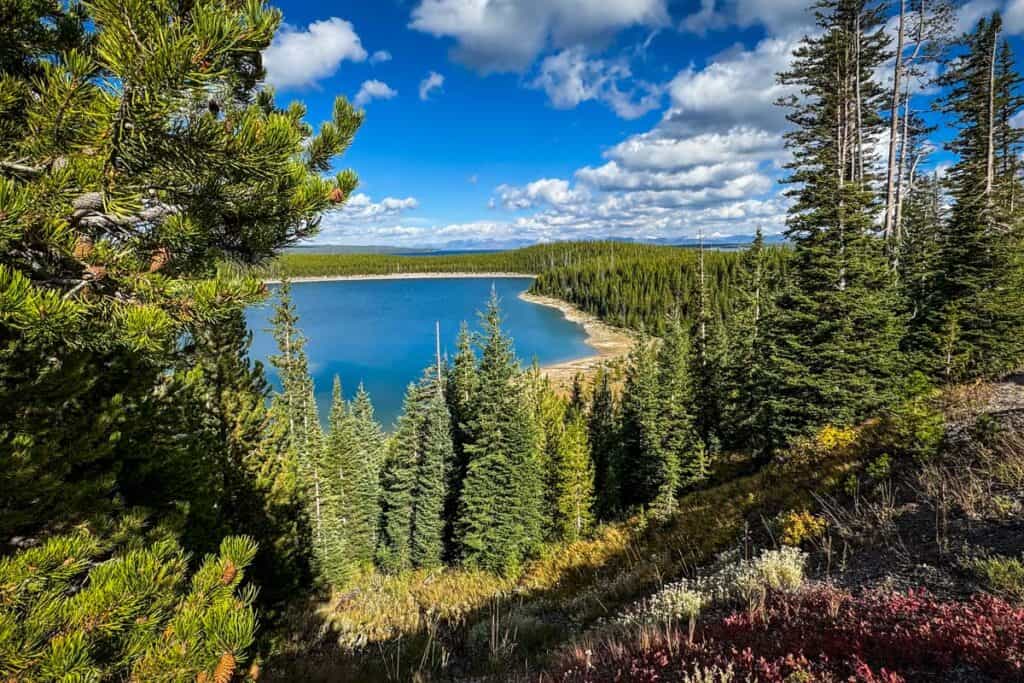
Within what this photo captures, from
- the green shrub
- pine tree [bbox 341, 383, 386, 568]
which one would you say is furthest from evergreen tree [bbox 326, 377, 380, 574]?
the green shrub

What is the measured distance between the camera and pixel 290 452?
14.3 m

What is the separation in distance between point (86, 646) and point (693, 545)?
10.1 meters

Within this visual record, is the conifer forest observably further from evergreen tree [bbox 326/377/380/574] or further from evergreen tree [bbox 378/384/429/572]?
evergreen tree [bbox 326/377/380/574]

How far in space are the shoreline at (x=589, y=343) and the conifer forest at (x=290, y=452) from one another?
3948 cm

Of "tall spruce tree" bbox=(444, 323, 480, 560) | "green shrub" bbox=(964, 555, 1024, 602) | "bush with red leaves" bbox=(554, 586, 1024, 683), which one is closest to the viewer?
"bush with red leaves" bbox=(554, 586, 1024, 683)

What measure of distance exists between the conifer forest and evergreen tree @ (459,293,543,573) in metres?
0.16

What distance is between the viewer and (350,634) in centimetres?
886

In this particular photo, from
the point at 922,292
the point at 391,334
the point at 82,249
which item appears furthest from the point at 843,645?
the point at 391,334

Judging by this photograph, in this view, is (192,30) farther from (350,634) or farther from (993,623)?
(350,634)

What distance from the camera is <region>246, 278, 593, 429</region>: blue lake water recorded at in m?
58.7

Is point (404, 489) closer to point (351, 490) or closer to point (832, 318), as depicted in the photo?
point (351, 490)

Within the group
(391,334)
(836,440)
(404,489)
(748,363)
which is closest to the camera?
(836,440)

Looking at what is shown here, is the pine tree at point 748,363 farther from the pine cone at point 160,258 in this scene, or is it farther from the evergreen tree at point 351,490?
the evergreen tree at point 351,490

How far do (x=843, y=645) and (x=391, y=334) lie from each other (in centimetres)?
9384
